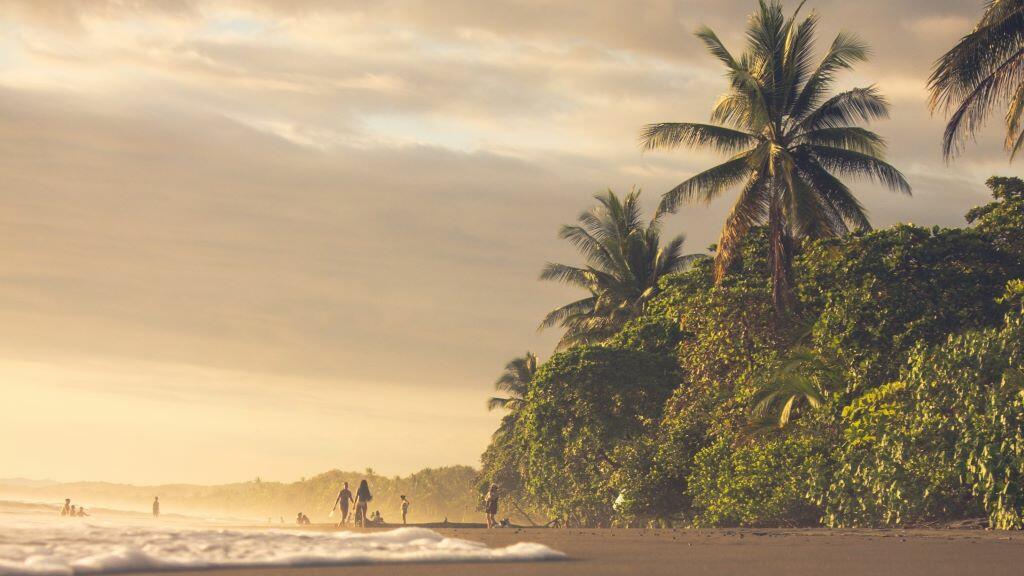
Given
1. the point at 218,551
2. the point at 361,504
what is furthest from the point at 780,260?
the point at 218,551

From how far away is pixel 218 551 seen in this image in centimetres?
975

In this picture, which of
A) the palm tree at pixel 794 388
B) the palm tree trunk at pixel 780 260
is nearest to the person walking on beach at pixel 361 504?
the palm tree at pixel 794 388

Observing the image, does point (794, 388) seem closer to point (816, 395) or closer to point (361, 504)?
point (816, 395)

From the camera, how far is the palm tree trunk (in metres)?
27.7

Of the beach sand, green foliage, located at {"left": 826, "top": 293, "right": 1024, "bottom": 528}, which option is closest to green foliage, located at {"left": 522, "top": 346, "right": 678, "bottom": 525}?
green foliage, located at {"left": 826, "top": 293, "right": 1024, "bottom": 528}

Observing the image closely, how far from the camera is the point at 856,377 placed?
2366 centimetres

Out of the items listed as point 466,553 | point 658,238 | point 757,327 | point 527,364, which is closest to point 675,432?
point 757,327

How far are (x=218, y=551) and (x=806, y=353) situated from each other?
18977 mm

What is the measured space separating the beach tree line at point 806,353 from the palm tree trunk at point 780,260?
0.06 m

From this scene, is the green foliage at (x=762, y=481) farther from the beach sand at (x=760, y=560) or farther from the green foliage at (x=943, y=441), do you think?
the beach sand at (x=760, y=560)

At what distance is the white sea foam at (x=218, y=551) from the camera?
856cm

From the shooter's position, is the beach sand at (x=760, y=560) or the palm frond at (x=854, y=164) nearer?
the beach sand at (x=760, y=560)

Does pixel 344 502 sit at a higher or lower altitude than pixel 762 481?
higher

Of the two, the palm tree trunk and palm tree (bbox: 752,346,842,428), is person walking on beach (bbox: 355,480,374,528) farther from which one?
the palm tree trunk
